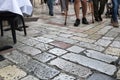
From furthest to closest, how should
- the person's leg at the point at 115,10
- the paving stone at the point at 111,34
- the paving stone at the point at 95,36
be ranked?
the person's leg at the point at 115,10 → the paving stone at the point at 111,34 → the paving stone at the point at 95,36

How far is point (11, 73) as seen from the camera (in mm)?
2018

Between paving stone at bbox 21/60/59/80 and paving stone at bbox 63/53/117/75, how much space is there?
38cm

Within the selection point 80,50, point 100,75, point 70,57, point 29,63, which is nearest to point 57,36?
point 80,50

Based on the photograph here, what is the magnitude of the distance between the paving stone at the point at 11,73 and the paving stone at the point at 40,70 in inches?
3.8

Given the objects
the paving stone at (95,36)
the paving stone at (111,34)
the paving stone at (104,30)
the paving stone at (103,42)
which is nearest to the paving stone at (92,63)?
the paving stone at (103,42)

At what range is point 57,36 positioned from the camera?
344cm

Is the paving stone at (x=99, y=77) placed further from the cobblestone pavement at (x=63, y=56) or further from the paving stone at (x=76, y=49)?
the paving stone at (x=76, y=49)

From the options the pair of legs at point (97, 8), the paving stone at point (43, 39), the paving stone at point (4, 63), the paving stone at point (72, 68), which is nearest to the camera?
the paving stone at point (72, 68)

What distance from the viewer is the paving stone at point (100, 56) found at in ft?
7.82

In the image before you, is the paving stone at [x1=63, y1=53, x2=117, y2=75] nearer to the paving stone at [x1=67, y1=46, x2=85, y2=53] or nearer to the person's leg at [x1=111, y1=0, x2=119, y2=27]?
the paving stone at [x1=67, y1=46, x2=85, y2=53]

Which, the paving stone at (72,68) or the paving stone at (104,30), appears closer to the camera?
the paving stone at (72,68)

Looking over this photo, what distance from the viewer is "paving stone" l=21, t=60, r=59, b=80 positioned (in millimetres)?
1975

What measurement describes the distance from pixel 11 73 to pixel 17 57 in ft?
1.46

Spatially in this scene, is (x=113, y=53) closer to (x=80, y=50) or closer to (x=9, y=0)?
(x=80, y=50)
